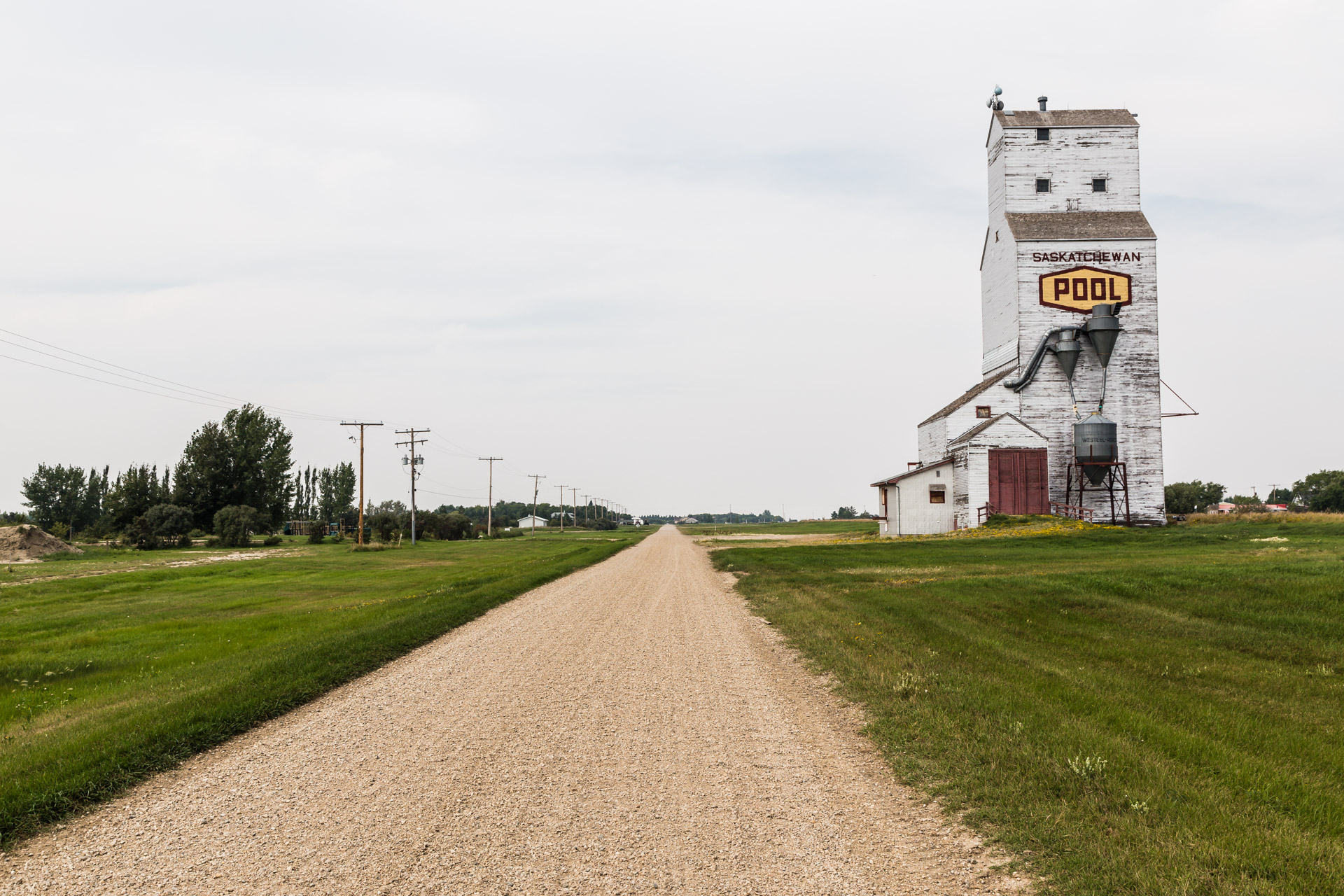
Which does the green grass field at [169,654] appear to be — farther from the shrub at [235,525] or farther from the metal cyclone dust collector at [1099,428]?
the shrub at [235,525]

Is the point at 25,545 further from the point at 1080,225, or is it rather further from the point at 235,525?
the point at 1080,225

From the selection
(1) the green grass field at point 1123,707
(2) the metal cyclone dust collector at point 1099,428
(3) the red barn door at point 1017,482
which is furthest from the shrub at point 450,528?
(1) the green grass field at point 1123,707

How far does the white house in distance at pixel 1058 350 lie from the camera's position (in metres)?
46.1

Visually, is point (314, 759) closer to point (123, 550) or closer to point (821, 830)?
point (821, 830)

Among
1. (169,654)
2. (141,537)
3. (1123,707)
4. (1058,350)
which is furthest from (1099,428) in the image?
(141,537)

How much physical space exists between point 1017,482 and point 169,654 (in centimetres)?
4403

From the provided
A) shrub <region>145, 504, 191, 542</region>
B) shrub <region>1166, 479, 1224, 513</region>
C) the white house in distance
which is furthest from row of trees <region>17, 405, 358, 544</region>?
shrub <region>1166, 479, 1224, 513</region>

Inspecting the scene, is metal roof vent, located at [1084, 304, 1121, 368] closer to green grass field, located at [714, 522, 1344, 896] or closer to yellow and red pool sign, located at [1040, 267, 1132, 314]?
yellow and red pool sign, located at [1040, 267, 1132, 314]

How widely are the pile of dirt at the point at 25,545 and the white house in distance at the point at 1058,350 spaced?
2247 inches

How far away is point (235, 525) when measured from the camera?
7456 centimetres

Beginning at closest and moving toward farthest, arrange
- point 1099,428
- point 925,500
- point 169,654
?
1. point 169,654
2. point 1099,428
3. point 925,500

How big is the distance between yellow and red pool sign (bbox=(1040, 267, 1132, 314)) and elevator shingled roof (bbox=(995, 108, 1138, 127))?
10.5 meters

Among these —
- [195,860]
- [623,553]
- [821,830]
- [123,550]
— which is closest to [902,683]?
[821,830]

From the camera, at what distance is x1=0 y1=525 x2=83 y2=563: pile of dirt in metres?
48.1
